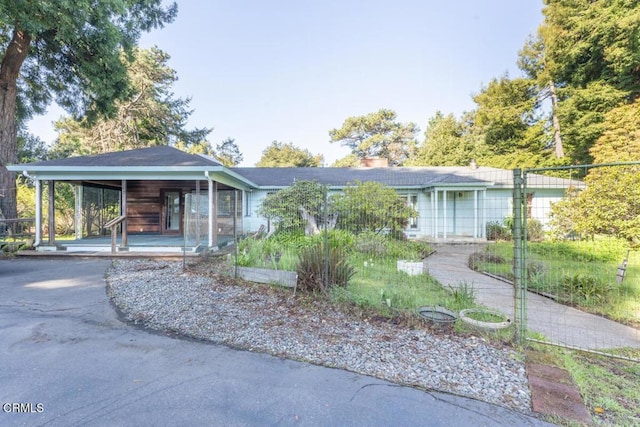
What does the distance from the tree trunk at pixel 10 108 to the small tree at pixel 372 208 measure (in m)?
12.0

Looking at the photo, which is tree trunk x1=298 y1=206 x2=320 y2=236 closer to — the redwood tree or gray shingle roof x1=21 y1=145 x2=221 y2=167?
gray shingle roof x1=21 y1=145 x2=221 y2=167

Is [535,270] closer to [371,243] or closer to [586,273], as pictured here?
[586,273]

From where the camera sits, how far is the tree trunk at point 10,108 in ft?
37.5

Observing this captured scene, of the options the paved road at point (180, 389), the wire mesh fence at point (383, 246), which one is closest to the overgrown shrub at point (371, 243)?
the wire mesh fence at point (383, 246)

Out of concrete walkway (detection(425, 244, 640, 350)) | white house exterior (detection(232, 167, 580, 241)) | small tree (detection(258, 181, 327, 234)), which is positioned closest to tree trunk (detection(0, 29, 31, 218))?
white house exterior (detection(232, 167, 580, 241))

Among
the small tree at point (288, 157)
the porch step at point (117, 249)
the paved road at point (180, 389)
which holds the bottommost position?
the paved road at point (180, 389)

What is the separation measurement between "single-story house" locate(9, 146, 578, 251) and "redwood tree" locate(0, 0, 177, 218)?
2.92 metres

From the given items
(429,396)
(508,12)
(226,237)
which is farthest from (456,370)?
(508,12)

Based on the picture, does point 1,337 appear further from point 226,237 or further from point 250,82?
point 250,82

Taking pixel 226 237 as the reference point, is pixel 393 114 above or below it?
above

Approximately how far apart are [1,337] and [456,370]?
16.2 ft

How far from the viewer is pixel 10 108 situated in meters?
11.9

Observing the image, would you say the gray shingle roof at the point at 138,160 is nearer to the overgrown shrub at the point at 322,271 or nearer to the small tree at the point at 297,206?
the small tree at the point at 297,206

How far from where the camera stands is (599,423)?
83.1 inches
